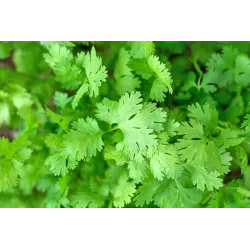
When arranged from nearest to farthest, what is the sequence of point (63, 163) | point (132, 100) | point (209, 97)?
point (132, 100) < point (63, 163) < point (209, 97)

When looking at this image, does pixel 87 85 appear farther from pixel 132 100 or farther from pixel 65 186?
pixel 65 186

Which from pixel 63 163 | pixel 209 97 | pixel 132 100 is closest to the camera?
pixel 132 100

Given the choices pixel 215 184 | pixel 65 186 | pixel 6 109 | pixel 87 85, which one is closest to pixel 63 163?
pixel 65 186

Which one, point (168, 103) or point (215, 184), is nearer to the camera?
point (215, 184)
